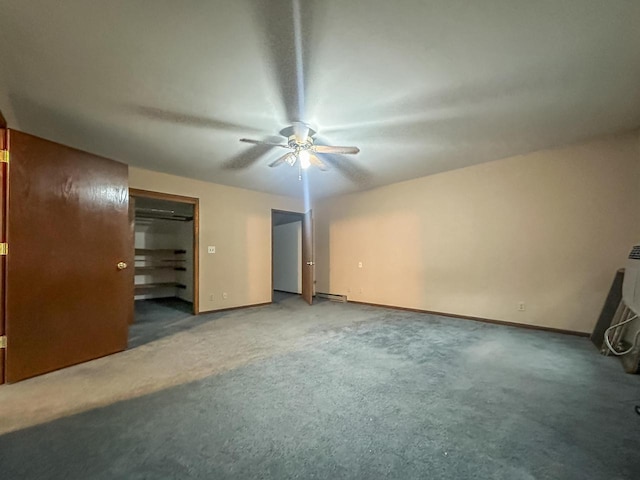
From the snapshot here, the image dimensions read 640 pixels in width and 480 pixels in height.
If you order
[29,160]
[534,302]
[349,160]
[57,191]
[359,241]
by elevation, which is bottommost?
Answer: [534,302]

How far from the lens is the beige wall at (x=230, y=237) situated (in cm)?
498

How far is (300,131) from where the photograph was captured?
9.82 feet

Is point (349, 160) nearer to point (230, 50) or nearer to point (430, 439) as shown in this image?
point (230, 50)

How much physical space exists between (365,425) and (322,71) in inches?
95.5

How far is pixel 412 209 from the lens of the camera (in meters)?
5.20

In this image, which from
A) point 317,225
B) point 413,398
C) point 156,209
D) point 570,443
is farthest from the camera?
point 317,225

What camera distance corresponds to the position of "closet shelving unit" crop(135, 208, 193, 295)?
686cm

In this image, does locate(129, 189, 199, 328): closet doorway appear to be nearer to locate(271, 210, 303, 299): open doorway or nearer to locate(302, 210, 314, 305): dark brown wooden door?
locate(271, 210, 303, 299): open doorway

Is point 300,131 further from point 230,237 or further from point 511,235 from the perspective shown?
point 511,235

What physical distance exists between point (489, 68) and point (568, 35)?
443 millimetres

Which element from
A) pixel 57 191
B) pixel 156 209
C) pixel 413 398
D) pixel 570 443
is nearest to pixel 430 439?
pixel 413 398

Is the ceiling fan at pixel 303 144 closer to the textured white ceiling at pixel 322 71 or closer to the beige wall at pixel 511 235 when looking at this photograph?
the textured white ceiling at pixel 322 71

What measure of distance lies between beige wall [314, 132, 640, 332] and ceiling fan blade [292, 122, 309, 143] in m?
2.83

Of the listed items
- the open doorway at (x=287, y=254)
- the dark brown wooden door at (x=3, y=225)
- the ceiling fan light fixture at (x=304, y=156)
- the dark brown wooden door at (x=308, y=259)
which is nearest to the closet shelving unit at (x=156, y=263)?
the open doorway at (x=287, y=254)
